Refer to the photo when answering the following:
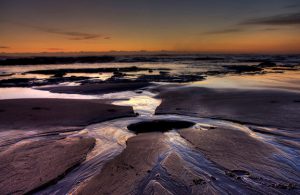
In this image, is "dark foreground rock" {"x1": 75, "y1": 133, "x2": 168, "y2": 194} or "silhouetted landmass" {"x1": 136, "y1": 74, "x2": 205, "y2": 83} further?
"silhouetted landmass" {"x1": 136, "y1": 74, "x2": 205, "y2": 83}

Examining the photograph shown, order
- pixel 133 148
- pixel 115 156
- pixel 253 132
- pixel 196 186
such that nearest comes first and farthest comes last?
1. pixel 196 186
2. pixel 115 156
3. pixel 133 148
4. pixel 253 132

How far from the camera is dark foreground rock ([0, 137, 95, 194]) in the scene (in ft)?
13.2

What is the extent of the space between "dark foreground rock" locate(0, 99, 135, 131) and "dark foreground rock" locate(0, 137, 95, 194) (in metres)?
1.42

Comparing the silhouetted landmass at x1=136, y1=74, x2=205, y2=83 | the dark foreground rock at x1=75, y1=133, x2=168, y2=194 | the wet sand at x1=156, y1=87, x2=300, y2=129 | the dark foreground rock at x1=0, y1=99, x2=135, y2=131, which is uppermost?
the dark foreground rock at x1=75, y1=133, x2=168, y2=194

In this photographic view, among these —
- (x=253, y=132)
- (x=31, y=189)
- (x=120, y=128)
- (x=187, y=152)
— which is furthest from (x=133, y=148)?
(x=253, y=132)

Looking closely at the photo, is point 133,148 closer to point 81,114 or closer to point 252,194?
point 252,194

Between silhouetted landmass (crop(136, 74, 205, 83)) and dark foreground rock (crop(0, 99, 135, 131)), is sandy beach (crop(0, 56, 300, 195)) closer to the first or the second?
dark foreground rock (crop(0, 99, 135, 131))

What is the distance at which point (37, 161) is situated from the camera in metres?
4.86

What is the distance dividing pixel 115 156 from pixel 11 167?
178cm

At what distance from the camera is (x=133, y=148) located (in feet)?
18.3

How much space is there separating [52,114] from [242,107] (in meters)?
→ 6.56

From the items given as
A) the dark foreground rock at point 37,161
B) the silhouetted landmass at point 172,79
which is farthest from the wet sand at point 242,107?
the silhouetted landmass at point 172,79

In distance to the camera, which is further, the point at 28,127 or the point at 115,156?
the point at 28,127

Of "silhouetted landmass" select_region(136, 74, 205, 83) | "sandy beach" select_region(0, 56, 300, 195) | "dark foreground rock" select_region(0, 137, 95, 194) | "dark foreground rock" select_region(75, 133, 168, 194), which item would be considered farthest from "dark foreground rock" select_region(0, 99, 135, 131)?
"silhouetted landmass" select_region(136, 74, 205, 83)
